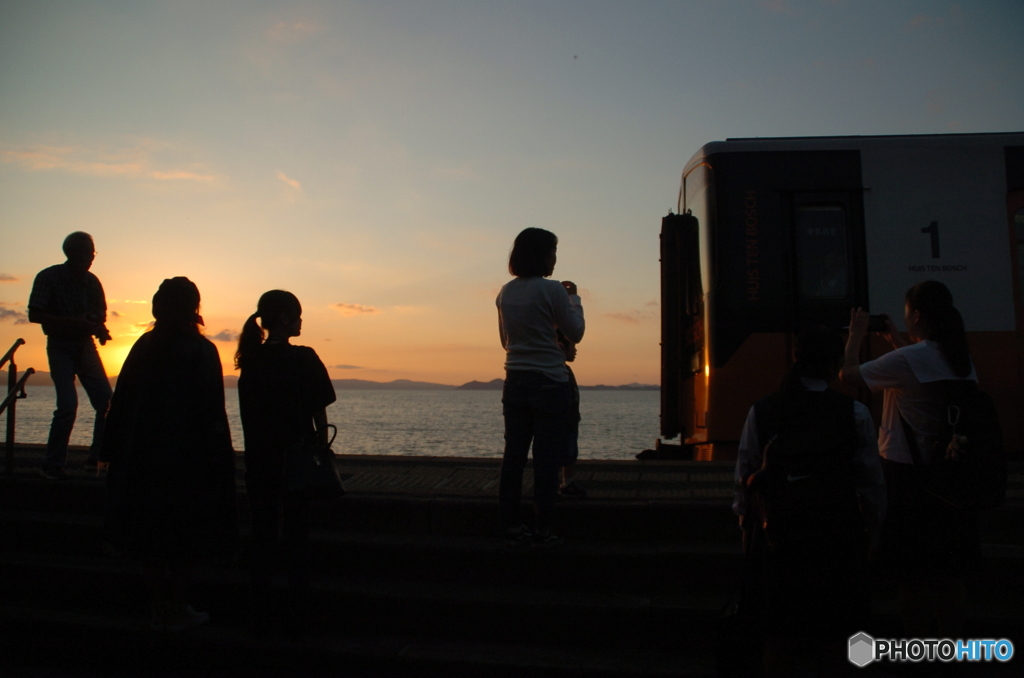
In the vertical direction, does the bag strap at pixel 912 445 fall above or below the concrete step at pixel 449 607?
above

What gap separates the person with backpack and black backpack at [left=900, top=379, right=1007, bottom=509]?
407 mm

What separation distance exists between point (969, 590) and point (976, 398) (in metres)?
1.55

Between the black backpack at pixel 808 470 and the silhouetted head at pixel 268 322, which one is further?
the silhouetted head at pixel 268 322

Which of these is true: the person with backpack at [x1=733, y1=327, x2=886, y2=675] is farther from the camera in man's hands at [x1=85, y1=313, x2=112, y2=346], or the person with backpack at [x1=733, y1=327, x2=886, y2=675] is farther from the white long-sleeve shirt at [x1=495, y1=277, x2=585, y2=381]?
the camera in man's hands at [x1=85, y1=313, x2=112, y2=346]

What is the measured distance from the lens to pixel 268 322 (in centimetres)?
356

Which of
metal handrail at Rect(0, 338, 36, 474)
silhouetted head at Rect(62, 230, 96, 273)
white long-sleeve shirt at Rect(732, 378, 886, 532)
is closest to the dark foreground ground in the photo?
metal handrail at Rect(0, 338, 36, 474)

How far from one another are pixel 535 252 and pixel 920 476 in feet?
7.35

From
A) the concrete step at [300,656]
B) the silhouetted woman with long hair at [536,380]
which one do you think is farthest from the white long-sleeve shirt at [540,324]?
the concrete step at [300,656]

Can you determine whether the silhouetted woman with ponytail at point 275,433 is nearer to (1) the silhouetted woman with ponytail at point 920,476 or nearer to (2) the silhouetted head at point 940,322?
(1) the silhouetted woman with ponytail at point 920,476

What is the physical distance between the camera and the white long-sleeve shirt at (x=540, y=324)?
4.05 metres

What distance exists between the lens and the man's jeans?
5062 millimetres

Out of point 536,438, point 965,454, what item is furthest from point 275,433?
point 965,454

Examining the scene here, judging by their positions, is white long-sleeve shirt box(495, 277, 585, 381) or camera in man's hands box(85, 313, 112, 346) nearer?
white long-sleeve shirt box(495, 277, 585, 381)

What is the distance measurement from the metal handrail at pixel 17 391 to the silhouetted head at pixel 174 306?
2455 mm
